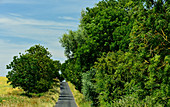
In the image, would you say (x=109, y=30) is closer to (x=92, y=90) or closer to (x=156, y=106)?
(x=92, y=90)

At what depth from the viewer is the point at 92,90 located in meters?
34.8

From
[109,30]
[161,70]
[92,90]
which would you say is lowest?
[92,90]

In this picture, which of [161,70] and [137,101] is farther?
[137,101]

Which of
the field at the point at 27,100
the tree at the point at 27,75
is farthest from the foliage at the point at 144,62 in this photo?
the tree at the point at 27,75

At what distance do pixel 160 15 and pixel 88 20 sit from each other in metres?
25.5

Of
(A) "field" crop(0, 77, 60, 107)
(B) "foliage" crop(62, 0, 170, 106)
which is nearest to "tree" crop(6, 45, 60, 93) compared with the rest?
(A) "field" crop(0, 77, 60, 107)

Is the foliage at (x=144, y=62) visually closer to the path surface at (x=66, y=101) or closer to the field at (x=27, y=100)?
the field at (x=27, y=100)

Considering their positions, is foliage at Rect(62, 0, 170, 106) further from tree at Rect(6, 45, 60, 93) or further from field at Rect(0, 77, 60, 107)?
tree at Rect(6, 45, 60, 93)

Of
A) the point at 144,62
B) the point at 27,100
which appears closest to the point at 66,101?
the point at 27,100

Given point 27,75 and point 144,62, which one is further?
point 27,75

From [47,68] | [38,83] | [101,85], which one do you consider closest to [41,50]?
[47,68]

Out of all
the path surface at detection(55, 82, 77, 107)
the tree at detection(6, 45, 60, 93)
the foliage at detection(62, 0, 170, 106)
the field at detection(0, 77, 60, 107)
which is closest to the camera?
the foliage at detection(62, 0, 170, 106)

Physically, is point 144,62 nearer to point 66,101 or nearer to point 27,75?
point 66,101

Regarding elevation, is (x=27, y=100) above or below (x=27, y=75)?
below
